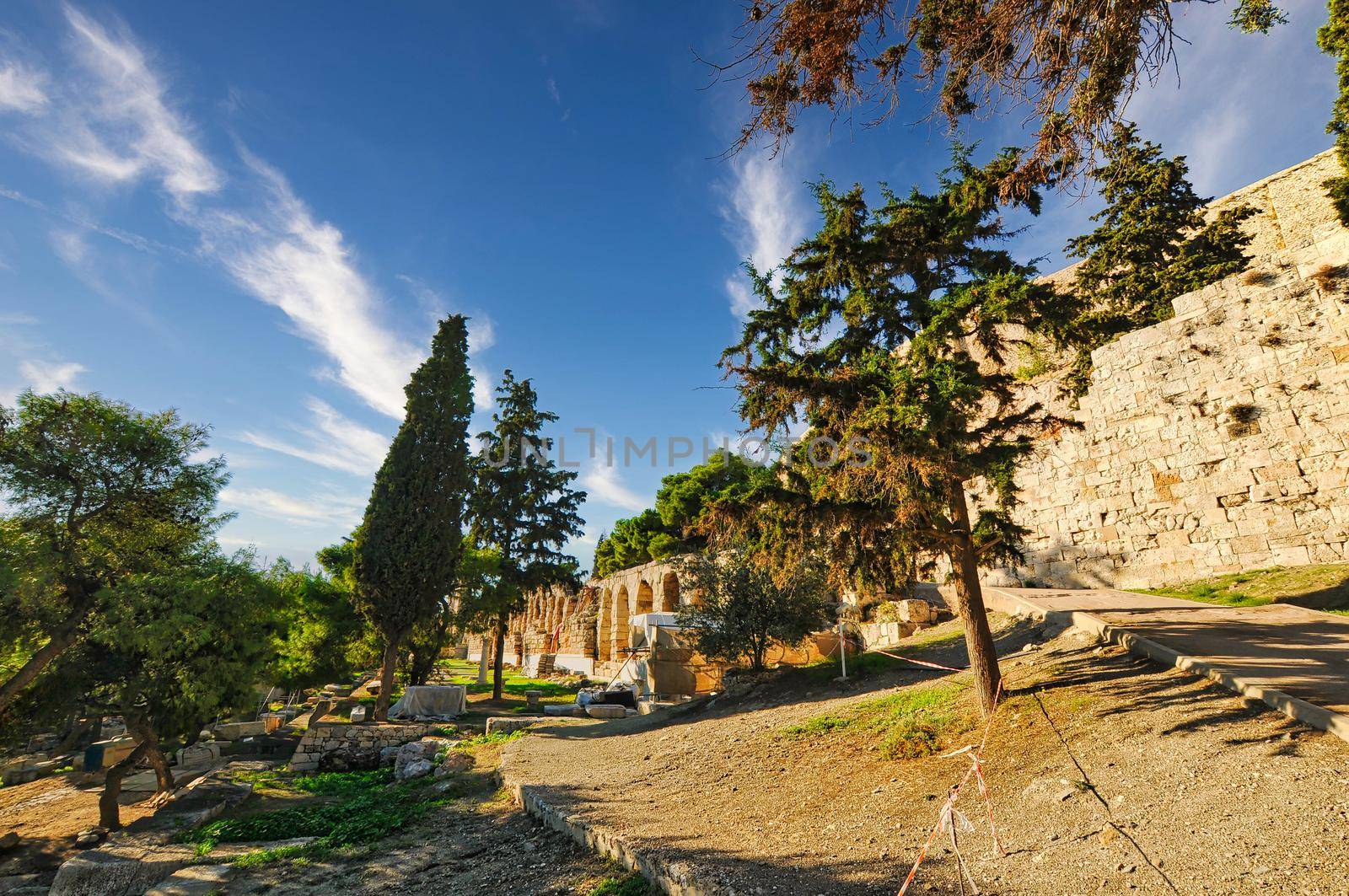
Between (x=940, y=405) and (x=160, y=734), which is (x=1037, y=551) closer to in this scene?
(x=940, y=405)

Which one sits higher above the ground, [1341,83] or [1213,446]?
[1341,83]

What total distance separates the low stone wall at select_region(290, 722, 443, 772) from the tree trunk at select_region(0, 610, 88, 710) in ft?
13.9

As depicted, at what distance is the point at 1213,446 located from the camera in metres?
11.4

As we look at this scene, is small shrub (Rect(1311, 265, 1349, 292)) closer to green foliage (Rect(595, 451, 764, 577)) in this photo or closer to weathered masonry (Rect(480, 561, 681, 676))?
weathered masonry (Rect(480, 561, 681, 676))

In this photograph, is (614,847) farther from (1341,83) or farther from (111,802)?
(1341,83)

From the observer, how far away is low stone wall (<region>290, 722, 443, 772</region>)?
11.3 meters

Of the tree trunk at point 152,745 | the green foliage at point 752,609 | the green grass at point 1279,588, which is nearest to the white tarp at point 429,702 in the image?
the tree trunk at point 152,745

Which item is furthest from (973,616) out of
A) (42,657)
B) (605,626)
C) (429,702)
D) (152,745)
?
(605,626)

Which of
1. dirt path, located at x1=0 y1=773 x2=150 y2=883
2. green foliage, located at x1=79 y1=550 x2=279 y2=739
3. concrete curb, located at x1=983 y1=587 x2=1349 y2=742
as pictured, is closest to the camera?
concrete curb, located at x1=983 y1=587 x2=1349 y2=742

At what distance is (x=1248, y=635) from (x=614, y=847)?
24.3 feet

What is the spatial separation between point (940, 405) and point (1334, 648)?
16.8ft

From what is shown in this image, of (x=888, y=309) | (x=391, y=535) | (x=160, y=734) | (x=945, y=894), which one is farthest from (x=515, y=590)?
(x=945, y=894)

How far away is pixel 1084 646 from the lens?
6.91 metres

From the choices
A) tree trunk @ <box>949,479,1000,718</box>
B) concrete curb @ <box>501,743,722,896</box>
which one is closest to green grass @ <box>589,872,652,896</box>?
concrete curb @ <box>501,743,722,896</box>
